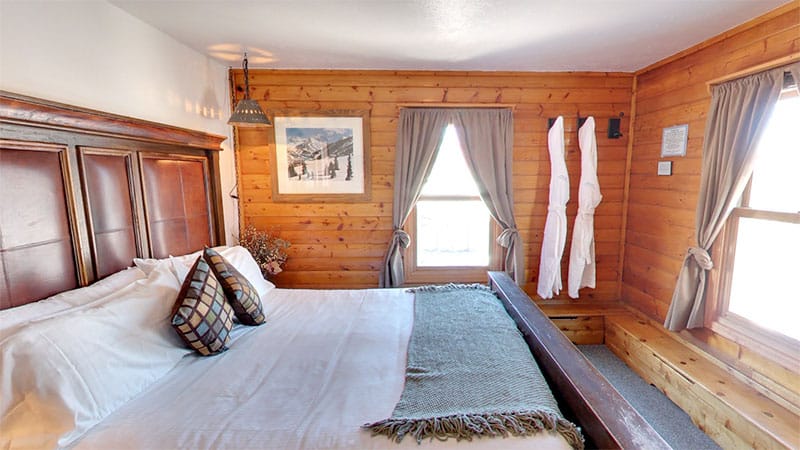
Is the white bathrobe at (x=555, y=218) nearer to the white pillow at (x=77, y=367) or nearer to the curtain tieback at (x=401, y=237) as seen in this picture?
the curtain tieback at (x=401, y=237)

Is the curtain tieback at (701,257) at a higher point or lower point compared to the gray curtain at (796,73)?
lower

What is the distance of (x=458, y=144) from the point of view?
9.88ft

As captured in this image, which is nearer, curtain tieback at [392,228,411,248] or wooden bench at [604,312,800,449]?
wooden bench at [604,312,800,449]

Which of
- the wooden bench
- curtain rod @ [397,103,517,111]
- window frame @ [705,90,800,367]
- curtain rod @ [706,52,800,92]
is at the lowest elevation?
the wooden bench

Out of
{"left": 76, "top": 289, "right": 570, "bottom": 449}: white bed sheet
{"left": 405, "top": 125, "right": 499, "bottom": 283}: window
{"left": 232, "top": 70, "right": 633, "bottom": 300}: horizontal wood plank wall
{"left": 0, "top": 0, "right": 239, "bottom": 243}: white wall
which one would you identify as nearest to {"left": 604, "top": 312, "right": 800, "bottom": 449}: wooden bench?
{"left": 232, "top": 70, "right": 633, "bottom": 300}: horizontal wood plank wall

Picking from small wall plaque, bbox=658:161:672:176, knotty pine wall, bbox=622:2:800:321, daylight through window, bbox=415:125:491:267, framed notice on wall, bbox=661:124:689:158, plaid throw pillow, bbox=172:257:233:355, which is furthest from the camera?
daylight through window, bbox=415:125:491:267

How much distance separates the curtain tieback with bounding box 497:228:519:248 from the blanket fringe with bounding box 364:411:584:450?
2079 millimetres

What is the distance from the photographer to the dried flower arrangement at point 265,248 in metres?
2.85

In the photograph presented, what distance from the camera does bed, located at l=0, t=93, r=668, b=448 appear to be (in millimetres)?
1042

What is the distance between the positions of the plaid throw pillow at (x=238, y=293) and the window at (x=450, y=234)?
5.29 feet

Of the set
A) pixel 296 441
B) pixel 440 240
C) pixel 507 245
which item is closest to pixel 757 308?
pixel 507 245

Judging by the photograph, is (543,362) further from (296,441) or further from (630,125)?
(630,125)

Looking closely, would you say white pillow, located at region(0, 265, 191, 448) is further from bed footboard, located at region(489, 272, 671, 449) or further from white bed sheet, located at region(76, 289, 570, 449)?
bed footboard, located at region(489, 272, 671, 449)

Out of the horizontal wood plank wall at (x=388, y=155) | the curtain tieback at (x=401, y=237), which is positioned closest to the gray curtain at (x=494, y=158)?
the horizontal wood plank wall at (x=388, y=155)
